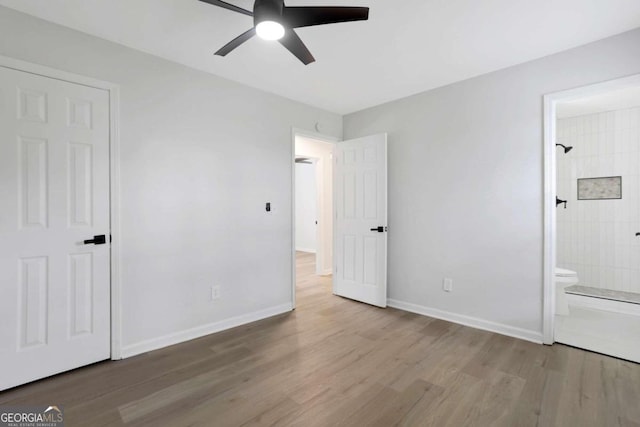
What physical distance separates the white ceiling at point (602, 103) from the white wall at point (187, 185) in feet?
11.7

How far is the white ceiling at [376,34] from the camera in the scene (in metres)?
2.01

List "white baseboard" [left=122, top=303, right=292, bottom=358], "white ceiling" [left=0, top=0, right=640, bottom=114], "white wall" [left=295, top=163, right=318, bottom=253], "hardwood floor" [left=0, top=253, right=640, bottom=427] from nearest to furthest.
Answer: "hardwood floor" [left=0, top=253, right=640, bottom=427] → "white ceiling" [left=0, top=0, right=640, bottom=114] → "white baseboard" [left=122, top=303, right=292, bottom=358] → "white wall" [left=295, top=163, right=318, bottom=253]

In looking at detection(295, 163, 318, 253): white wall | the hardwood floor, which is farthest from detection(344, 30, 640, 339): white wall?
detection(295, 163, 318, 253): white wall

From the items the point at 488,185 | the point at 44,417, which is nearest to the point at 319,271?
the point at 488,185

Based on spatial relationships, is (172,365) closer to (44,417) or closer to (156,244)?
(44,417)

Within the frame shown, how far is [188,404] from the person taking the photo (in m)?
1.89

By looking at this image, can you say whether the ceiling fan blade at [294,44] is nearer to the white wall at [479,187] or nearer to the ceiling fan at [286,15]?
the ceiling fan at [286,15]

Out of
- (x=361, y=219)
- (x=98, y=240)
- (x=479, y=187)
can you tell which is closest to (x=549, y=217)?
(x=479, y=187)

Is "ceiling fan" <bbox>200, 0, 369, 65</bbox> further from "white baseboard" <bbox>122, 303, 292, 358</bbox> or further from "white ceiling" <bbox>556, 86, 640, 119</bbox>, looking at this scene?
"white ceiling" <bbox>556, 86, 640, 119</bbox>

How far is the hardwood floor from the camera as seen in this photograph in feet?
5.82

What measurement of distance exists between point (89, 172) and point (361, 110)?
10.3 feet

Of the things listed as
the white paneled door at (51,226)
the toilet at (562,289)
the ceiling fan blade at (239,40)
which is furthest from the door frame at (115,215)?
the toilet at (562,289)

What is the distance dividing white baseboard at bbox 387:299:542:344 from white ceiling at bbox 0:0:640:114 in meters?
2.46

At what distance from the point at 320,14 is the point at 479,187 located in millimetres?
2322
